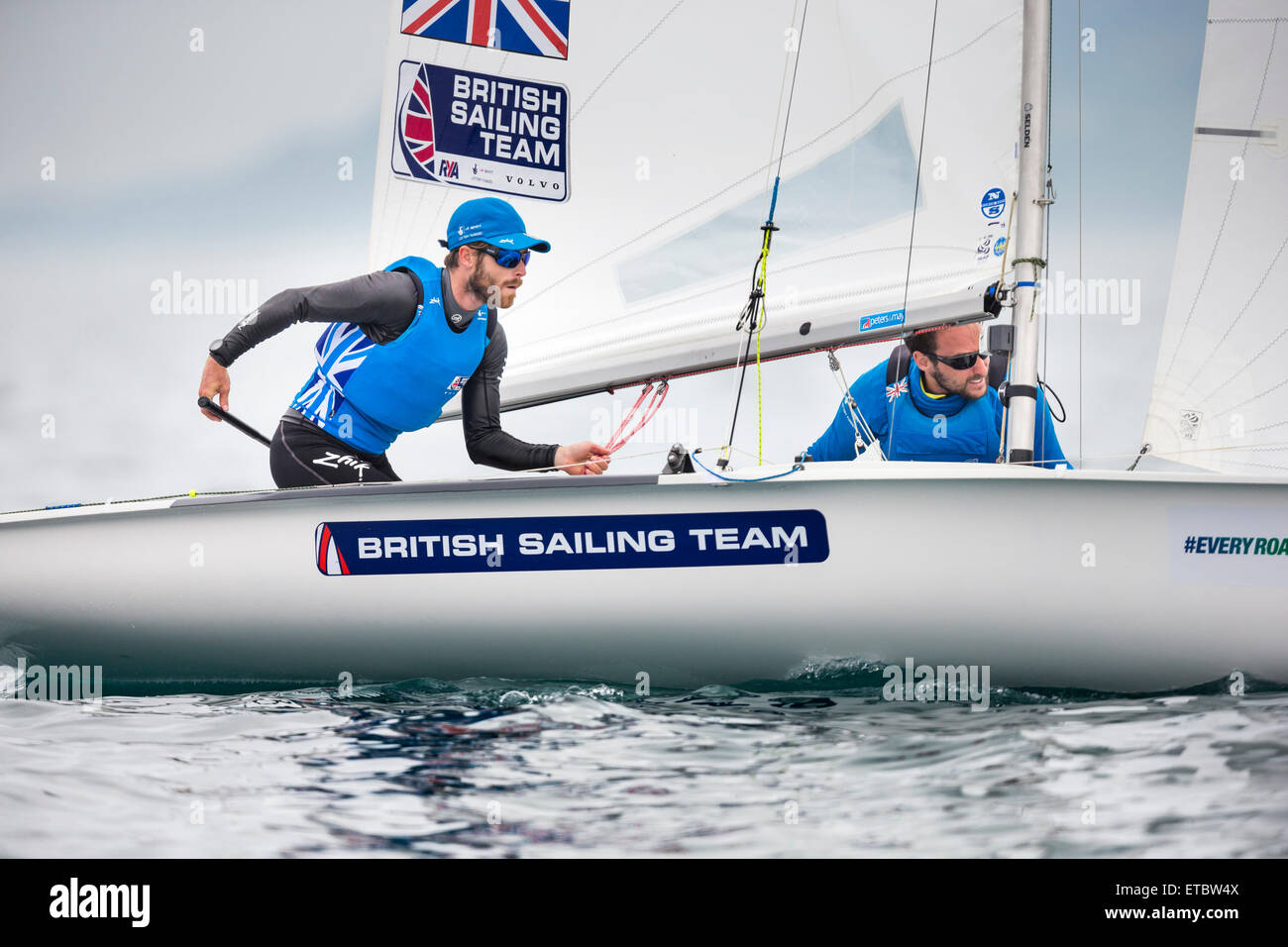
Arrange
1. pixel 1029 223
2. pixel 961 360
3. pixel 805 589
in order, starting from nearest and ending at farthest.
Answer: pixel 805 589
pixel 1029 223
pixel 961 360

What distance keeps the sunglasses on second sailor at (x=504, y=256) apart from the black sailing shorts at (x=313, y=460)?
29.9 inches

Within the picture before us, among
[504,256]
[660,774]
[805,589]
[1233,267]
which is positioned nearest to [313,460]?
[504,256]

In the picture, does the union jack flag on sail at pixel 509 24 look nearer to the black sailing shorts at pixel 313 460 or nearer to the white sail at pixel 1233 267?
the black sailing shorts at pixel 313 460

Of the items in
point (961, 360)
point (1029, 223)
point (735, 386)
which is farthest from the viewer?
point (961, 360)

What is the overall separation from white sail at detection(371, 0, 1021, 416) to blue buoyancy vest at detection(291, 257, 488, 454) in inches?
10.8

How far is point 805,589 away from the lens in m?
2.83

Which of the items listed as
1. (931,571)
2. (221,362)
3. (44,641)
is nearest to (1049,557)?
(931,571)

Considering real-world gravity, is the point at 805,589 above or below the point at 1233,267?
below

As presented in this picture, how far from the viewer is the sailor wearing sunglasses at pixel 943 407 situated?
379 cm

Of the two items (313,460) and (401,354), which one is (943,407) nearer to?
(401,354)

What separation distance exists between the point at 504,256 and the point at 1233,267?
224 cm

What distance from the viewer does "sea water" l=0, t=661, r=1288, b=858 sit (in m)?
1.92

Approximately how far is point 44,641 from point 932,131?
3.17 meters

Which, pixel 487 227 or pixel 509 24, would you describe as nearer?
pixel 487 227
